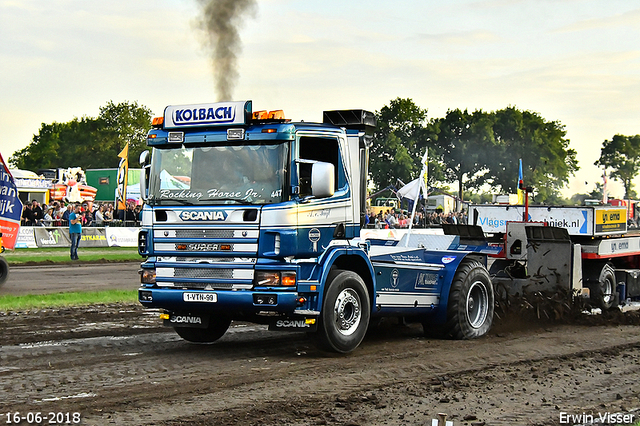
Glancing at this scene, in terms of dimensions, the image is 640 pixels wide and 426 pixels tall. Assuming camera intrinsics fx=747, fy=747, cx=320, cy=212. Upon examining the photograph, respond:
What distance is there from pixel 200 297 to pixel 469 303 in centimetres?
436

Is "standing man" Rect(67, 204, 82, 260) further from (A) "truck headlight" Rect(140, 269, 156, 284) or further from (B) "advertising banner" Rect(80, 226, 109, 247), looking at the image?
(A) "truck headlight" Rect(140, 269, 156, 284)

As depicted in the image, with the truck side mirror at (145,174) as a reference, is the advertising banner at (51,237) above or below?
below

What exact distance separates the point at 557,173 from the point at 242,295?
92.5 metres

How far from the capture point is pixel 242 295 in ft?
28.0

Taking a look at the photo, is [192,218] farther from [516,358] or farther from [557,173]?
[557,173]

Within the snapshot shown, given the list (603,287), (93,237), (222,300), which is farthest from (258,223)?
(93,237)

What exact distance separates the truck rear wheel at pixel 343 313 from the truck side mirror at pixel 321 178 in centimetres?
110

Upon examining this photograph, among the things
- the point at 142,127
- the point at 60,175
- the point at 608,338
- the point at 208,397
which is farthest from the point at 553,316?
the point at 142,127

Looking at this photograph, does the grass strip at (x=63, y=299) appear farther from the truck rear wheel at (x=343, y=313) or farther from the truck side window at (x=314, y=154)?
the truck side window at (x=314, y=154)

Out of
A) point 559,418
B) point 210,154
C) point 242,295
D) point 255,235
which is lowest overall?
point 559,418

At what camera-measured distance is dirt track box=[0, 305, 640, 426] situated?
638 centimetres

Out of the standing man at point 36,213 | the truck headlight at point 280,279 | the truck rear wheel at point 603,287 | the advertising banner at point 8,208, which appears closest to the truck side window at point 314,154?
the truck headlight at point 280,279

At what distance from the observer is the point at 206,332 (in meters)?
10.2

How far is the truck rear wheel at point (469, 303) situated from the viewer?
423 inches
